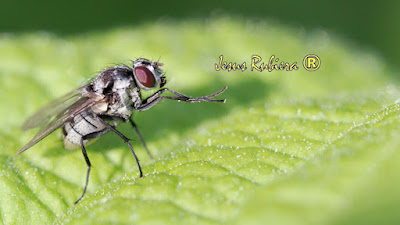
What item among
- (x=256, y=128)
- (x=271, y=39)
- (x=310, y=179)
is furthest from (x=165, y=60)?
(x=310, y=179)

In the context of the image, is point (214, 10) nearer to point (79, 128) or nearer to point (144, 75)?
point (144, 75)

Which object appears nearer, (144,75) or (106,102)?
(144,75)

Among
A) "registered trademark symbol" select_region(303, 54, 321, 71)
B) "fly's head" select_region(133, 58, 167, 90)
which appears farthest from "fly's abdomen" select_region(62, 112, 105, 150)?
"registered trademark symbol" select_region(303, 54, 321, 71)

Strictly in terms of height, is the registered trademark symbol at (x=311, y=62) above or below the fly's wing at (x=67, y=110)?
above

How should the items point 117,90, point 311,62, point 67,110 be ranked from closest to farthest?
point 67,110
point 117,90
point 311,62

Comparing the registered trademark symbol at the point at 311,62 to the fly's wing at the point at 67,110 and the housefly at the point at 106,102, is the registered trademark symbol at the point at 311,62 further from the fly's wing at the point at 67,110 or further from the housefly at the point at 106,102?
the fly's wing at the point at 67,110

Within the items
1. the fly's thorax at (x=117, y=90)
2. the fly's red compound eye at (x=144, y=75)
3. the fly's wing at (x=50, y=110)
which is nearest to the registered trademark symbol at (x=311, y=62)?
the fly's red compound eye at (x=144, y=75)

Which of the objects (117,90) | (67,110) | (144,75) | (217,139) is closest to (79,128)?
(67,110)
